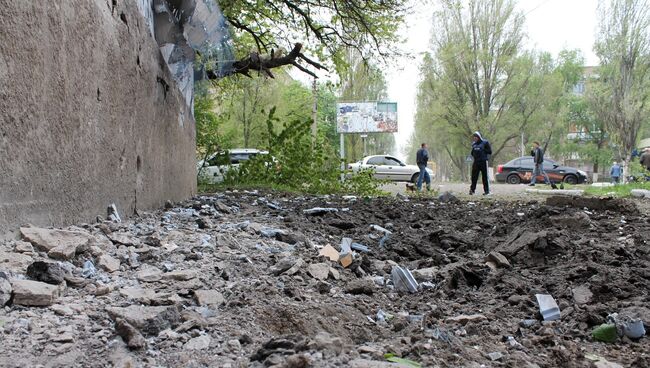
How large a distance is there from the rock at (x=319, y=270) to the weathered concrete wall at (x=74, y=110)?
1.44 meters

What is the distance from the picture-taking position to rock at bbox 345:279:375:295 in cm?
264

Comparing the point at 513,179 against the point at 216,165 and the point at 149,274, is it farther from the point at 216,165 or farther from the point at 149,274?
the point at 149,274

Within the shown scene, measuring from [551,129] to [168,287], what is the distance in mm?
40227

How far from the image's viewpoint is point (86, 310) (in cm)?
185

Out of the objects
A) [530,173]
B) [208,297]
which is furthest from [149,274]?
[530,173]

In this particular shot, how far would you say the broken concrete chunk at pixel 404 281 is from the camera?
2.88 metres

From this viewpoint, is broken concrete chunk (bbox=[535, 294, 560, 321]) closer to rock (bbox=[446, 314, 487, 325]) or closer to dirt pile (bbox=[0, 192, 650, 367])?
dirt pile (bbox=[0, 192, 650, 367])

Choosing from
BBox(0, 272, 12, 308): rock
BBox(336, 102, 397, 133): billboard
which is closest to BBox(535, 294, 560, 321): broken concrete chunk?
BBox(0, 272, 12, 308): rock

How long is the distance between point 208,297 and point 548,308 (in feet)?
5.46

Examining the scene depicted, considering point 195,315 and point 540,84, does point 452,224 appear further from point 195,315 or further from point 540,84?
point 540,84

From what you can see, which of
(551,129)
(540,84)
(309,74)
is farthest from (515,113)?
(309,74)

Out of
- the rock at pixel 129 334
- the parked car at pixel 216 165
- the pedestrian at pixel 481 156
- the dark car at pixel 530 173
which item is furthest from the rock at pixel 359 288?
the dark car at pixel 530 173

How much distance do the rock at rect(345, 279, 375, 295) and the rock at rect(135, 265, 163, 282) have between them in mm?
966

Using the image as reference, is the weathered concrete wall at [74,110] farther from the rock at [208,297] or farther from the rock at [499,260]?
the rock at [499,260]
